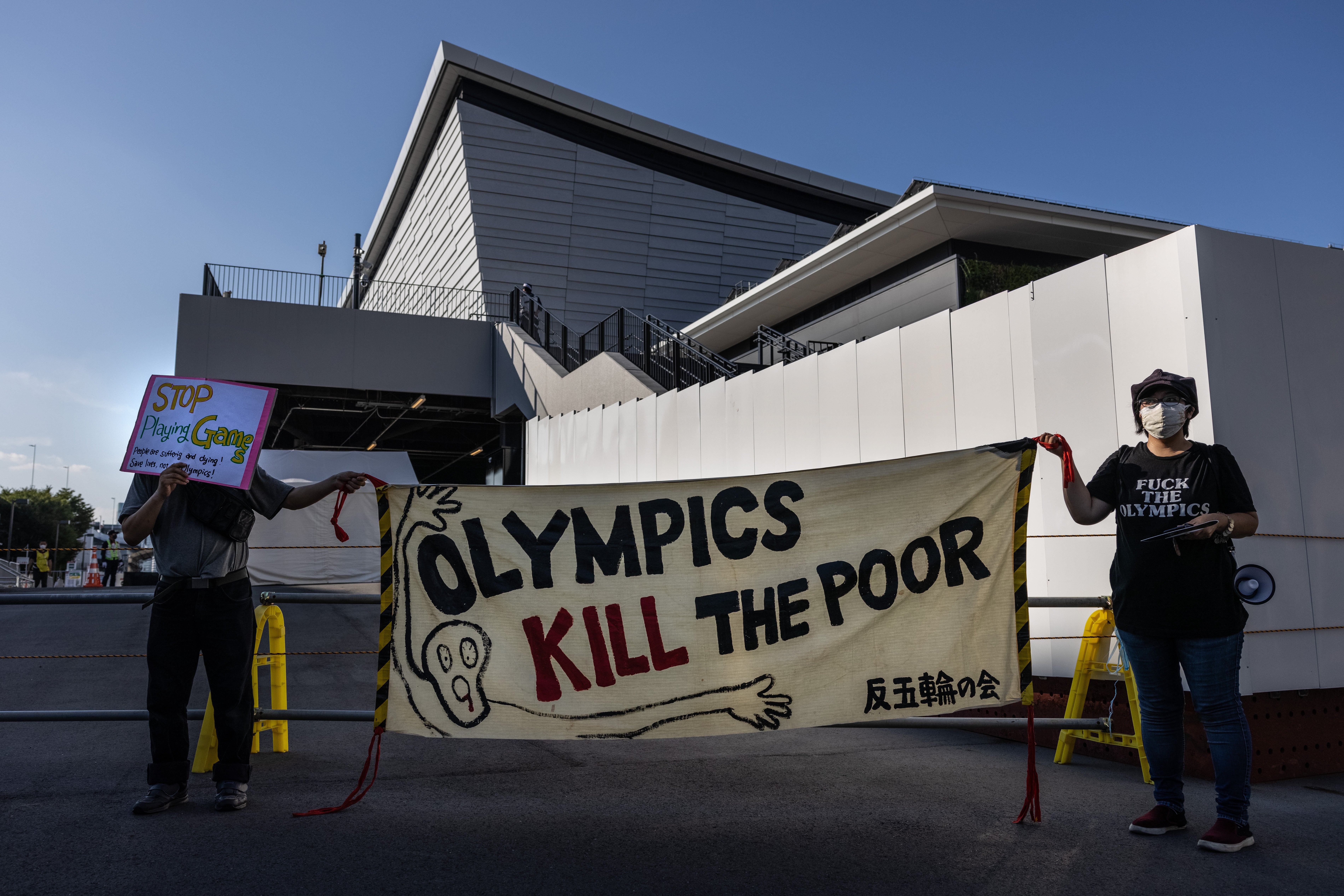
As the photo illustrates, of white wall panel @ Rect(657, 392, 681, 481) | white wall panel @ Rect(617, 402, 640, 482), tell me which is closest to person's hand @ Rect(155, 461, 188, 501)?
white wall panel @ Rect(657, 392, 681, 481)

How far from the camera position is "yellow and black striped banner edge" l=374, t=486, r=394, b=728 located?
12.4ft

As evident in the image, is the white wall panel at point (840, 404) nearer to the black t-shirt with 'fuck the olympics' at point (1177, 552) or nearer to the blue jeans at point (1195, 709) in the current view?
the black t-shirt with 'fuck the olympics' at point (1177, 552)

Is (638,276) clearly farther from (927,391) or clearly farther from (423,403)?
(927,391)

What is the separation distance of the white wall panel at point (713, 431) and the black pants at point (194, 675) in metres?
6.40

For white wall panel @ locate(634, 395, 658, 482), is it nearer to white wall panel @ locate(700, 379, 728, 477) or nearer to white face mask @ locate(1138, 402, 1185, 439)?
white wall panel @ locate(700, 379, 728, 477)

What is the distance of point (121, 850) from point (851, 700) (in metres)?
2.90

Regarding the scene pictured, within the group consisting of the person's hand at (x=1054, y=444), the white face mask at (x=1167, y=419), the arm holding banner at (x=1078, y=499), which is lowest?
the arm holding banner at (x=1078, y=499)

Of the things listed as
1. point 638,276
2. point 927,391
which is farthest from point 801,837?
point 638,276

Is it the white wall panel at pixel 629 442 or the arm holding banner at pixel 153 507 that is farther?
the white wall panel at pixel 629 442

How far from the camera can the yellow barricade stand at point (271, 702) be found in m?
4.57

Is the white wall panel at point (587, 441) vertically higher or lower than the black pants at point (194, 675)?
higher

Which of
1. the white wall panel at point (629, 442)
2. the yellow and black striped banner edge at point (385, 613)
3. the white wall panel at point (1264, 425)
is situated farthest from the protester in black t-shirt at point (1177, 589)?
the white wall panel at point (629, 442)

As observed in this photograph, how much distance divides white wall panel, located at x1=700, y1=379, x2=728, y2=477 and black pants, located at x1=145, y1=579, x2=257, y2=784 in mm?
6400

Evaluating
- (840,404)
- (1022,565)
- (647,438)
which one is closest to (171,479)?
(1022,565)
